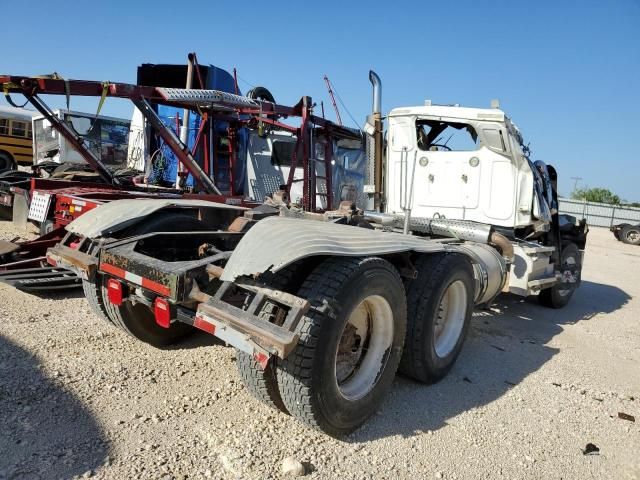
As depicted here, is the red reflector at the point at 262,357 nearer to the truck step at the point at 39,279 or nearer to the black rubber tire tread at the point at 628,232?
the truck step at the point at 39,279

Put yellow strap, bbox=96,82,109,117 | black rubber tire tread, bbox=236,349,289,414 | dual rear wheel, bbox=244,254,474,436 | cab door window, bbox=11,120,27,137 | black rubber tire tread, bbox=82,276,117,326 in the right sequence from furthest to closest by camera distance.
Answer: cab door window, bbox=11,120,27,137 → yellow strap, bbox=96,82,109,117 → black rubber tire tread, bbox=82,276,117,326 → black rubber tire tread, bbox=236,349,289,414 → dual rear wheel, bbox=244,254,474,436

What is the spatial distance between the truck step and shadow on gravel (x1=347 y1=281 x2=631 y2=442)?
347 centimetres

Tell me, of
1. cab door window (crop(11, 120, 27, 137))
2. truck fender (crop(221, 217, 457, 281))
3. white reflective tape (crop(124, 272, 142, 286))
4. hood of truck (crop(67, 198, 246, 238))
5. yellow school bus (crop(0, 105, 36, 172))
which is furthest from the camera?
cab door window (crop(11, 120, 27, 137))

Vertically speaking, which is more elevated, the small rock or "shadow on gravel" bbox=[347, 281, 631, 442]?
the small rock

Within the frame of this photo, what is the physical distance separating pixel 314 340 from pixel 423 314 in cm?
120

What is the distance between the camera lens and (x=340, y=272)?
2.58 m

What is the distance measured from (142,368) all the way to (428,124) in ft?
14.7

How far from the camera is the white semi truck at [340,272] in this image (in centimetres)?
242

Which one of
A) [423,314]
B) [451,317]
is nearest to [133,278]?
[423,314]

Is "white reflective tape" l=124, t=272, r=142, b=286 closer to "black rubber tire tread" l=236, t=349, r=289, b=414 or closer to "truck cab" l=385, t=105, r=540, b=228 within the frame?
"black rubber tire tread" l=236, t=349, r=289, b=414

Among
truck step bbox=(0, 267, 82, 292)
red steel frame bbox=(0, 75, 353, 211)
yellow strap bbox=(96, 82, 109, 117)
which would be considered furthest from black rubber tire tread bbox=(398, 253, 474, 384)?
yellow strap bbox=(96, 82, 109, 117)

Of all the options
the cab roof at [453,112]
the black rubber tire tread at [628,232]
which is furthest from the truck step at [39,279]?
the black rubber tire tread at [628,232]

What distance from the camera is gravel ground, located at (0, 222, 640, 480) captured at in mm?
2400

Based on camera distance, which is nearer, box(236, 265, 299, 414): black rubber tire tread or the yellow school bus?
box(236, 265, 299, 414): black rubber tire tread
